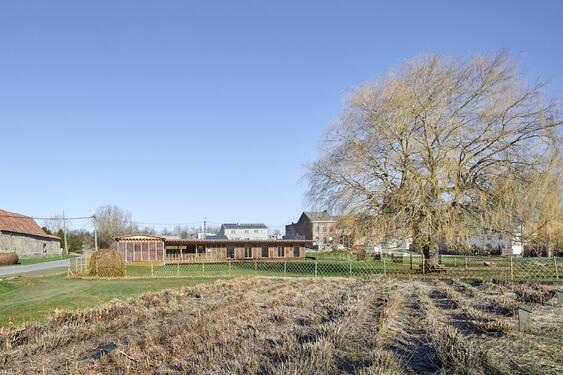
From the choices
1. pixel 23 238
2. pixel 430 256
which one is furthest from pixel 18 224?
pixel 430 256

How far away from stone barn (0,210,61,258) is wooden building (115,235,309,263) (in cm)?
1590

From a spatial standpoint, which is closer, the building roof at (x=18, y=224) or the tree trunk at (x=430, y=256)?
the tree trunk at (x=430, y=256)

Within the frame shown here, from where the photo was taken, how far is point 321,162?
2919 cm

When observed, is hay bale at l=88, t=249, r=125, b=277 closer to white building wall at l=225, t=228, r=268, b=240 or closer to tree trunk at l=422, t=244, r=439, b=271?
tree trunk at l=422, t=244, r=439, b=271

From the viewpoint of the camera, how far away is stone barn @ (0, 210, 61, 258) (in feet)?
167

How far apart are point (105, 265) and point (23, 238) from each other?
3490cm

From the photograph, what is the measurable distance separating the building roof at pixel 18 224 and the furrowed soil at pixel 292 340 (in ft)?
159

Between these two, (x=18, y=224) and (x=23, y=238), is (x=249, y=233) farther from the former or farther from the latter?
(x=18, y=224)

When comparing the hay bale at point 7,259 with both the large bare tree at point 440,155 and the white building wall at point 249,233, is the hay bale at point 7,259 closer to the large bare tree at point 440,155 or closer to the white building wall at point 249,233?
the large bare tree at point 440,155

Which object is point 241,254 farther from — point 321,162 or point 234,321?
point 234,321

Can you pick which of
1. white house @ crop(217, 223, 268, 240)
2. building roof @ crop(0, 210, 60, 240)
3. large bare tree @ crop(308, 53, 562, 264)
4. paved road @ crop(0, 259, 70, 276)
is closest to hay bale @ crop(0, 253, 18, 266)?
paved road @ crop(0, 259, 70, 276)

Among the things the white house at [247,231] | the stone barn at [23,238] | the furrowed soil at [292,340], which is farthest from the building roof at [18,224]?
the furrowed soil at [292,340]

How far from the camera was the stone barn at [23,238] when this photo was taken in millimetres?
50784

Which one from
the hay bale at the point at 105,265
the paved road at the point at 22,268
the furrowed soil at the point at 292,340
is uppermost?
the furrowed soil at the point at 292,340
